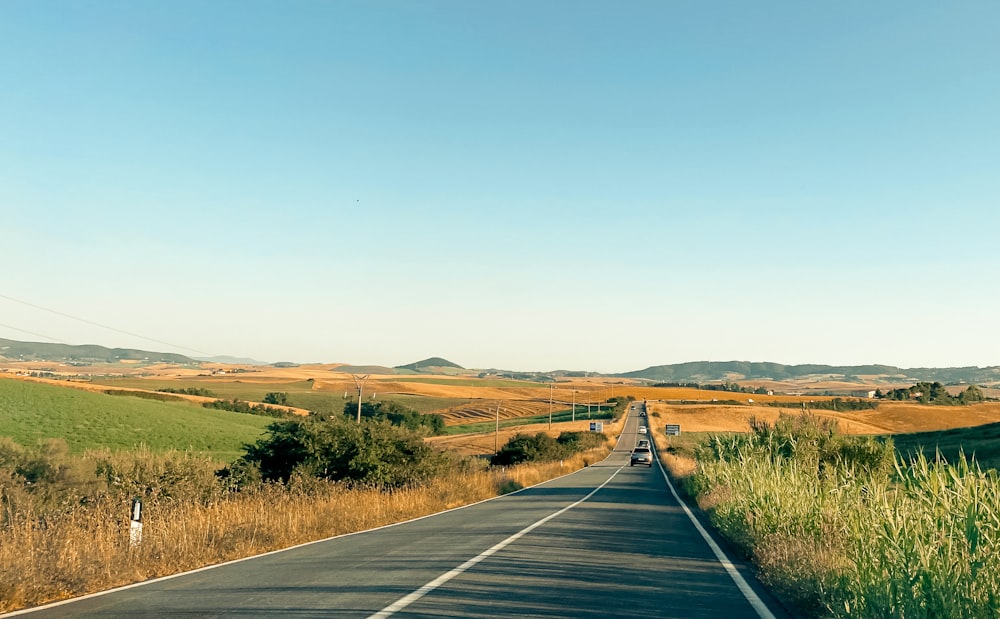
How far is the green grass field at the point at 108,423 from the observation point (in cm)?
5631

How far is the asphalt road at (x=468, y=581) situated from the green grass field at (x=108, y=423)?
4471cm

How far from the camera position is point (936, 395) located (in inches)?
5723

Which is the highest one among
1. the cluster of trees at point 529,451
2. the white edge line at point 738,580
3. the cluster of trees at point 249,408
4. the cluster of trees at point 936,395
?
the white edge line at point 738,580

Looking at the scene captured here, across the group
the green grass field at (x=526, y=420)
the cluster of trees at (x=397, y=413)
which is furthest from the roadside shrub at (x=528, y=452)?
the green grass field at (x=526, y=420)

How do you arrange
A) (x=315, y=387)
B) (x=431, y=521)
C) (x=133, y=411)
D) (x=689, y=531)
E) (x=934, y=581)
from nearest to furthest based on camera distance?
1. (x=934, y=581)
2. (x=689, y=531)
3. (x=431, y=521)
4. (x=133, y=411)
5. (x=315, y=387)

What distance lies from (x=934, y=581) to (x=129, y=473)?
19.8m

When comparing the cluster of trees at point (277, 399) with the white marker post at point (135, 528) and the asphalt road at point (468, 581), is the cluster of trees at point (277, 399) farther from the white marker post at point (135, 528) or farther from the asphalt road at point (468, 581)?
the white marker post at point (135, 528)

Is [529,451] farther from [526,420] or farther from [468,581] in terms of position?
[526,420]

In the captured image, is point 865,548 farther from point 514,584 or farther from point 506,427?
point 506,427

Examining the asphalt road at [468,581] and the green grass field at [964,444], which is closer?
the asphalt road at [468,581]

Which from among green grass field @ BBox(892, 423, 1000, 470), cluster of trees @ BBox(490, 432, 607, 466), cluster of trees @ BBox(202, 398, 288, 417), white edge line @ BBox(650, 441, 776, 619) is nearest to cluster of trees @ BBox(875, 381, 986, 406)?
green grass field @ BBox(892, 423, 1000, 470)

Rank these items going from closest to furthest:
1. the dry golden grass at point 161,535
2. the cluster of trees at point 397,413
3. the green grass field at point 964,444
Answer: the dry golden grass at point 161,535, the green grass field at point 964,444, the cluster of trees at point 397,413

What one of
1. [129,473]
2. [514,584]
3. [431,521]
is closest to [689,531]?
[431,521]

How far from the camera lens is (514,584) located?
9.26m
